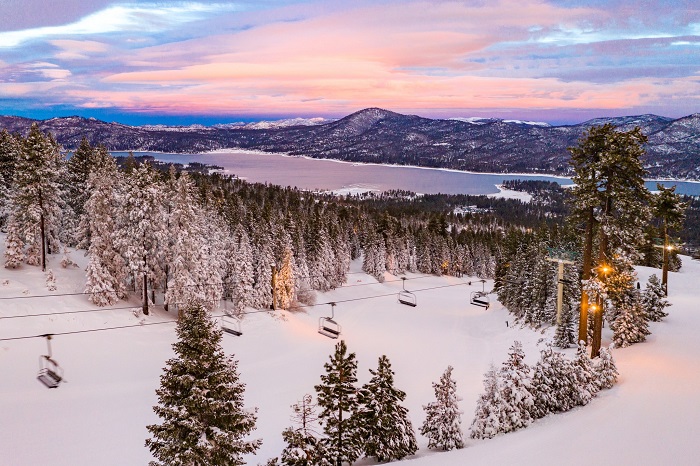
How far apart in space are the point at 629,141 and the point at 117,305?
130ft

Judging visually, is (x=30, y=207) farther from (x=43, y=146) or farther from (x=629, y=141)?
(x=629, y=141)

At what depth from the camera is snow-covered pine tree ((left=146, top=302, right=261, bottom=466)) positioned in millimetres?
12867

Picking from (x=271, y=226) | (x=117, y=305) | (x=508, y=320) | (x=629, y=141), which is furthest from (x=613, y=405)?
(x=271, y=226)

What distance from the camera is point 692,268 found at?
181 ft

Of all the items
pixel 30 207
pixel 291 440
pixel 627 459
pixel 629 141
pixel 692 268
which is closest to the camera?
pixel 627 459

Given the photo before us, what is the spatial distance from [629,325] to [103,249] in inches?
1558

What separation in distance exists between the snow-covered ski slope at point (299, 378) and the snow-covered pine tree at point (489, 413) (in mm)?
520

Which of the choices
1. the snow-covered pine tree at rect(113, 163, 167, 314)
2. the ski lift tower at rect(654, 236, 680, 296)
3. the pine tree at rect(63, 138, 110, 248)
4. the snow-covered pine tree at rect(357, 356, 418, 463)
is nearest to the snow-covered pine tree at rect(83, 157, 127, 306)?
the snow-covered pine tree at rect(113, 163, 167, 314)

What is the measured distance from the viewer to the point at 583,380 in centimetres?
1764

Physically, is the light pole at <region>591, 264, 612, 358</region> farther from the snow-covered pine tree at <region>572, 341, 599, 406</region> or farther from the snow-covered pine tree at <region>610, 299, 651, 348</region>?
the snow-covered pine tree at <region>572, 341, 599, 406</region>

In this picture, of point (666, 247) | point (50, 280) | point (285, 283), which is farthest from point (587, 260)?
point (50, 280)

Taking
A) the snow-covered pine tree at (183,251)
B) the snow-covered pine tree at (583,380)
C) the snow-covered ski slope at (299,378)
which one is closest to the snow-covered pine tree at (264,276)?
the snow-covered ski slope at (299,378)

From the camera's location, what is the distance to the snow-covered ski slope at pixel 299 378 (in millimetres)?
14203

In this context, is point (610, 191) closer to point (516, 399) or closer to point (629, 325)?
point (629, 325)
